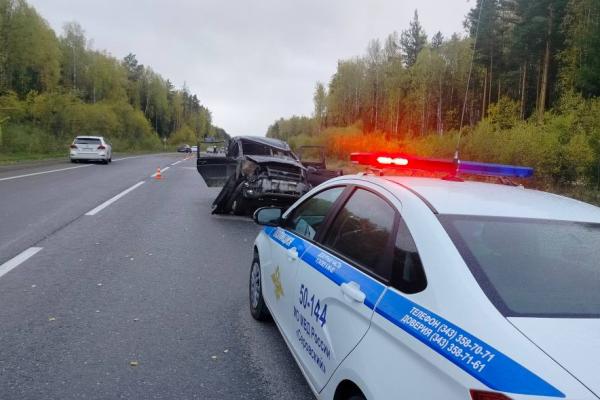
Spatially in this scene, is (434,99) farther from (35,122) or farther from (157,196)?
(157,196)

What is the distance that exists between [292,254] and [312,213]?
39cm

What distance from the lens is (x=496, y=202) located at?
8.35ft

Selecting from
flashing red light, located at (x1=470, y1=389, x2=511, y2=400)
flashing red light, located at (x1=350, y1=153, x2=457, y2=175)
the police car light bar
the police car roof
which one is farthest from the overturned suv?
flashing red light, located at (x1=470, y1=389, x2=511, y2=400)

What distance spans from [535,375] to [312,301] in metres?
1.54

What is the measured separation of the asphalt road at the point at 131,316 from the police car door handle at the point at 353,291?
1.16 m

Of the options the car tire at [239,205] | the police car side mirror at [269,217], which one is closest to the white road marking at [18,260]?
the police car side mirror at [269,217]

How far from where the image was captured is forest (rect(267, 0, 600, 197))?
17536 millimetres

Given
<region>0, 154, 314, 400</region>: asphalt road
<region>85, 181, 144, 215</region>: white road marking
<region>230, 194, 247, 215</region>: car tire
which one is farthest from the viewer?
<region>85, 181, 144, 215</region>: white road marking

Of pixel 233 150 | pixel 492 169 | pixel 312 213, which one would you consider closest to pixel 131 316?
pixel 312 213

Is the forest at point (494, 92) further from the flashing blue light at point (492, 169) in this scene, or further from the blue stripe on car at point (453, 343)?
the blue stripe on car at point (453, 343)

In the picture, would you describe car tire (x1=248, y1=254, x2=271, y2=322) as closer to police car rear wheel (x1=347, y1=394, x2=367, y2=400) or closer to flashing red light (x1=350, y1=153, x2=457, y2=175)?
flashing red light (x1=350, y1=153, x2=457, y2=175)

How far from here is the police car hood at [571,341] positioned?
1.47 metres

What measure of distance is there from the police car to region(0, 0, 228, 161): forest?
28.6 m

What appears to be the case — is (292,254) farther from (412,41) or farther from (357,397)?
(412,41)
